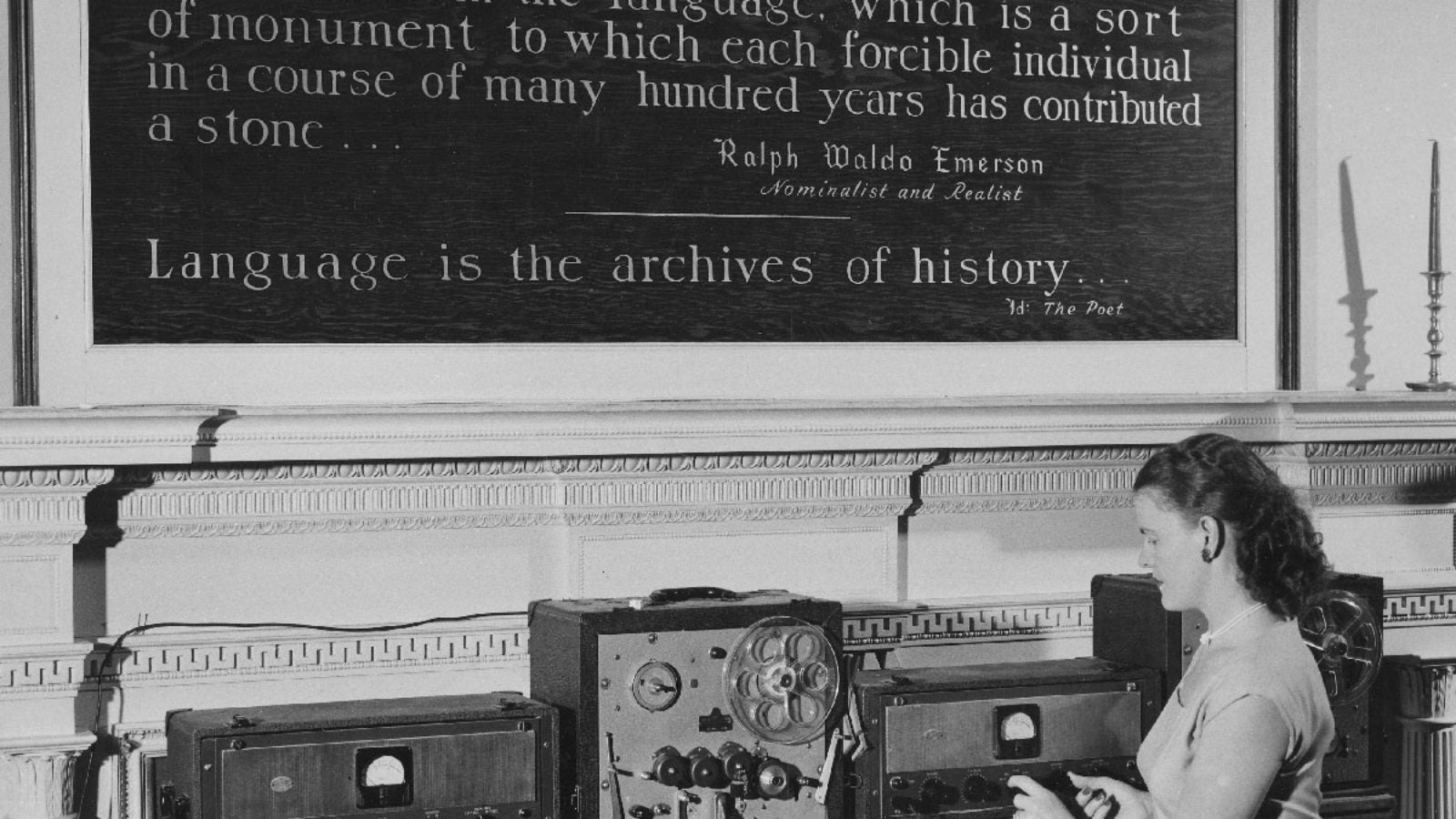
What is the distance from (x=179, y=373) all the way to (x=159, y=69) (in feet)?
1.84

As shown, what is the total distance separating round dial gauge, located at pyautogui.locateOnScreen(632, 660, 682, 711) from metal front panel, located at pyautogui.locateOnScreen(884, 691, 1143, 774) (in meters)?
0.41

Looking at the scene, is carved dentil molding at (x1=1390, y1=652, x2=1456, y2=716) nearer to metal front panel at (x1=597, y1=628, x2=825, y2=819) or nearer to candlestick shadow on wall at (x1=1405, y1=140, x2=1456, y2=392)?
candlestick shadow on wall at (x1=1405, y1=140, x2=1456, y2=392)

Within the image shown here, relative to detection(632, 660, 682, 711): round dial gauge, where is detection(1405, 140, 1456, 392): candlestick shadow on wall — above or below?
above

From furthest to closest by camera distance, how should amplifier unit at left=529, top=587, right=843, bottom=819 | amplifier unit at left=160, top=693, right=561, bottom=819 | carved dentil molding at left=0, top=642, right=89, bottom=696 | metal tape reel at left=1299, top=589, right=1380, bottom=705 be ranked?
metal tape reel at left=1299, top=589, right=1380, bottom=705, carved dentil molding at left=0, top=642, right=89, bottom=696, amplifier unit at left=529, top=587, right=843, bottom=819, amplifier unit at left=160, top=693, right=561, bottom=819

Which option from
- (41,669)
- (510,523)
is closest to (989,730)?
(510,523)

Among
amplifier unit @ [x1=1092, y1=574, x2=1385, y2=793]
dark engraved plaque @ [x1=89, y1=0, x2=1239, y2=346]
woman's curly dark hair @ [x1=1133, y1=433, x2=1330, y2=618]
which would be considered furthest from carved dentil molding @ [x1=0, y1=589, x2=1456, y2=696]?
woman's curly dark hair @ [x1=1133, y1=433, x2=1330, y2=618]

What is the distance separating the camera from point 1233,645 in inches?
89.2

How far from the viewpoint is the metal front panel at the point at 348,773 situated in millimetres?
2727

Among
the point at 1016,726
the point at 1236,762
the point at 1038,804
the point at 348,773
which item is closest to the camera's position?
the point at 1236,762

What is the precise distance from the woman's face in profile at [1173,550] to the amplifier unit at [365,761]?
1.04 metres

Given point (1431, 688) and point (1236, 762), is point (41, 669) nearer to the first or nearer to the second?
point (1236, 762)

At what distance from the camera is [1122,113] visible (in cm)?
400

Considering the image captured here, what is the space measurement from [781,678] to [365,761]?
27.5 inches

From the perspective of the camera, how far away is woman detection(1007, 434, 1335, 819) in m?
2.15
